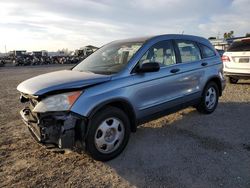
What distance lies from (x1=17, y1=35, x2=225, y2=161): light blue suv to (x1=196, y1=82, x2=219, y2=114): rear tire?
16 cm

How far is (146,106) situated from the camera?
4.46 meters

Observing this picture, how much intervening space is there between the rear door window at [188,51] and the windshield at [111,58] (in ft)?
3.40

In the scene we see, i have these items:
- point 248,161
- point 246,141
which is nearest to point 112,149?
point 248,161

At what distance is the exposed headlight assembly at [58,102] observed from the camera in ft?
11.4

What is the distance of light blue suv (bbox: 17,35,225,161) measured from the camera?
139 inches

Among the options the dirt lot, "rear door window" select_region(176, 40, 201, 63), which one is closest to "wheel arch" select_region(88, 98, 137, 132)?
the dirt lot

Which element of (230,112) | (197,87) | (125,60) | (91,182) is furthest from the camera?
(230,112)

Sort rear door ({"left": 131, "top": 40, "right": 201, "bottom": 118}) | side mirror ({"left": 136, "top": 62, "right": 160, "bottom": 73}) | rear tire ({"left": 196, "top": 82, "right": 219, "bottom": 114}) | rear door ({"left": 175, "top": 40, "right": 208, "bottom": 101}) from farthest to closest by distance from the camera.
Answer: rear tire ({"left": 196, "top": 82, "right": 219, "bottom": 114}) → rear door ({"left": 175, "top": 40, "right": 208, "bottom": 101}) → rear door ({"left": 131, "top": 40, "right": 201, "bottom": 118}) → side mirror ({"left": 136, "top": 62, "right": 160, "bottom": 73})

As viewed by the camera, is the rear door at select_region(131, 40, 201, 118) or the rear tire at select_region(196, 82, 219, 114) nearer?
the rear door at select_region(131, 40, 201, 118)

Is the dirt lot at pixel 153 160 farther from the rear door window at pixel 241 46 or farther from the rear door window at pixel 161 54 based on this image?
the rear door window at pixel 241 46

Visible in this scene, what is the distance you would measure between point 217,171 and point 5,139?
145 inches

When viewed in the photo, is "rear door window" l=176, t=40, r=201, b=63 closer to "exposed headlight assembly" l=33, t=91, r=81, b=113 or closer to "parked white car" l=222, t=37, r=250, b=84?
"exposed headlight assembly" l=33, t=91, r=81, b=113

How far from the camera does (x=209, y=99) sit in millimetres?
6238

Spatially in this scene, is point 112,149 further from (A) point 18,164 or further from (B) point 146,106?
(A) point 18,164
